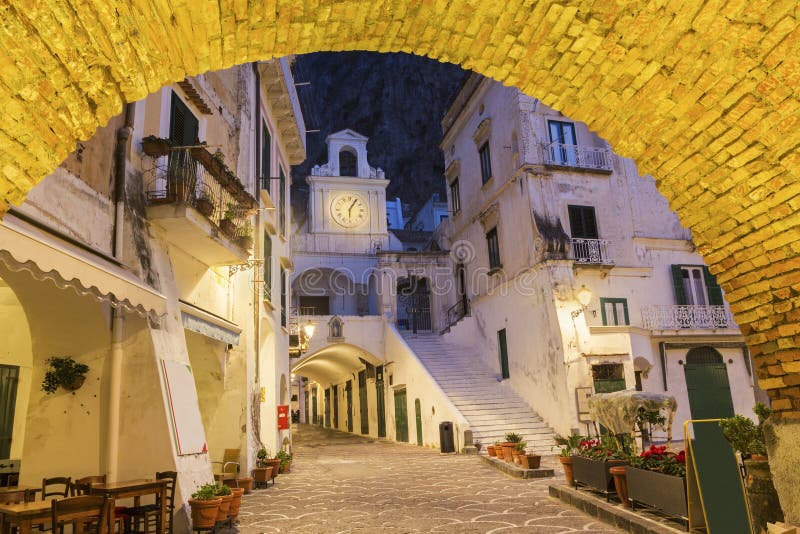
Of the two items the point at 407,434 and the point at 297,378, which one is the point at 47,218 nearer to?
the point at 407,434

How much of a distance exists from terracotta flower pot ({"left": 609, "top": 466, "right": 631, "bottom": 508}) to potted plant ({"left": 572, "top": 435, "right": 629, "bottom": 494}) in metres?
0.33

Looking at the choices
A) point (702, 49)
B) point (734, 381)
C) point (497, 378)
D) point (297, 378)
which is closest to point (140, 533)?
point (702, 49)

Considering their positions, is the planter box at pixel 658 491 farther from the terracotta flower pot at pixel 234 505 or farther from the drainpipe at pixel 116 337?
the drainpipe at pixel 116 337

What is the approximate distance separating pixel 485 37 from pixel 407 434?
22.3 meters

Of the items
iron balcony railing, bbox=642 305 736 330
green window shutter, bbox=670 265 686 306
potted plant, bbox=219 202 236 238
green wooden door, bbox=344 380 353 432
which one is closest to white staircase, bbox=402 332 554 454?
iron balcony railing, bbox=642 305 736 330

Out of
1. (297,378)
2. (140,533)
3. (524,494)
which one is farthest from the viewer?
(297,378)

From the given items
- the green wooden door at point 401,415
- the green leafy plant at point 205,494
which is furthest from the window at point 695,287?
the green leafy plant at point 205,494

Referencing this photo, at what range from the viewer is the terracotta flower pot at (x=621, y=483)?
895 cm

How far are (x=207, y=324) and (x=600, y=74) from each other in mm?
8262

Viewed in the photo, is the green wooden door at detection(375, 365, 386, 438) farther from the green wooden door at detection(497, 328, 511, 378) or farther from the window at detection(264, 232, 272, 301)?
the window at detection(264, 232, 272, 301)

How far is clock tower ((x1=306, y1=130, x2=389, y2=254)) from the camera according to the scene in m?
33.8

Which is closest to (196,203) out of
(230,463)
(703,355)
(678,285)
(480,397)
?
(230,463)

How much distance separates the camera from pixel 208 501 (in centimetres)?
757

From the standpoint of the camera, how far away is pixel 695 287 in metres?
22.4
